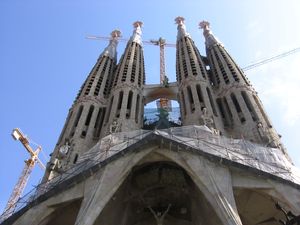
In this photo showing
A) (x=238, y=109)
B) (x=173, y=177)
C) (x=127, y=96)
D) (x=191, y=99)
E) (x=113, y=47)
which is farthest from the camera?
(x=113, y=47)

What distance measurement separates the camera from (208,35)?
3791 cm

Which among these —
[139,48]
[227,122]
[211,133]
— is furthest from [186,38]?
[211,133]

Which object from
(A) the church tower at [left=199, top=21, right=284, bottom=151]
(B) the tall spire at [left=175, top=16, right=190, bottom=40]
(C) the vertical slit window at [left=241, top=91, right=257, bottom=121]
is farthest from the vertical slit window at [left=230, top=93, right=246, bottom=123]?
(B) the tall spire at [left=175, top=16, right=190, bottom=40]

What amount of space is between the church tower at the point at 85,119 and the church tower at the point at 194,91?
19.7 ft

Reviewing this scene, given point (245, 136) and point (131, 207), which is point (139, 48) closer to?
point (245, 136)

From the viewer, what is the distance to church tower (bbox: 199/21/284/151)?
21.7 metres

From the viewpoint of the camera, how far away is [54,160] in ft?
67.5

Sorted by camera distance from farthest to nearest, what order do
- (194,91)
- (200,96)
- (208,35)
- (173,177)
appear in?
(208,35)
(194,91)
(200,96)
(173,177)

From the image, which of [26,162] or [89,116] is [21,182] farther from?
[89,116]

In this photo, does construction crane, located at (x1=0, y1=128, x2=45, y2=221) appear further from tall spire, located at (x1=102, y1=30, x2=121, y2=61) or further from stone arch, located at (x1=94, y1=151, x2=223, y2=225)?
stone arch, located at (x1=94, y1=151, x2=223, y2=225)

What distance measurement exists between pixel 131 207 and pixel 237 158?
18.3 ft

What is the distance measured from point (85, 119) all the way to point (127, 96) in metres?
3.93

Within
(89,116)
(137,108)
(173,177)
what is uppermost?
(137,108)

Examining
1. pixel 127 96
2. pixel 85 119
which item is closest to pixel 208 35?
pixel 127 96
